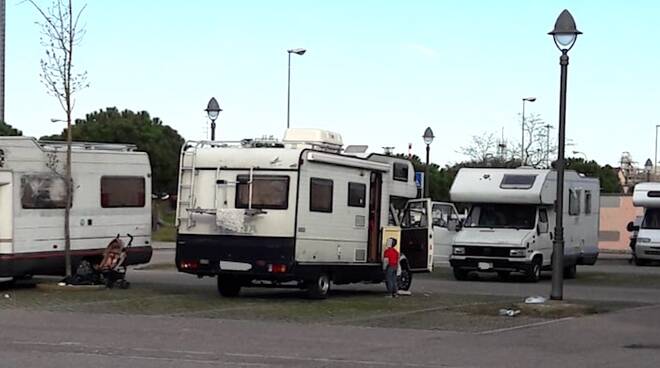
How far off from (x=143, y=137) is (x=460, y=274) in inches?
1470

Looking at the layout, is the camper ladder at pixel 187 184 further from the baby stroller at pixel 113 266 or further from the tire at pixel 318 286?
the baby stroller at pixel 113 266

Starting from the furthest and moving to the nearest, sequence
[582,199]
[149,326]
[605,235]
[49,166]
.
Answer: [605,235] < [582,199] < [49,166] < [149,326]

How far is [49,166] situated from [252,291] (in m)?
5.14

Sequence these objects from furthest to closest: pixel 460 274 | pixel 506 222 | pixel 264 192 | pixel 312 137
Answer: pixel 460 274
pixel 506 222
pixel 312 137
pixel 264 192

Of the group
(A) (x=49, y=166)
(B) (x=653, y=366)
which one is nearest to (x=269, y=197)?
(A) (x=49, y=166)

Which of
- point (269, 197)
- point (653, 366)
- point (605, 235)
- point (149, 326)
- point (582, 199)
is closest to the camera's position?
point (653, 366)

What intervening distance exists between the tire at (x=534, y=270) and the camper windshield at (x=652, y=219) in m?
11.7

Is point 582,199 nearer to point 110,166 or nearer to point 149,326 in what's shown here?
point 110,166

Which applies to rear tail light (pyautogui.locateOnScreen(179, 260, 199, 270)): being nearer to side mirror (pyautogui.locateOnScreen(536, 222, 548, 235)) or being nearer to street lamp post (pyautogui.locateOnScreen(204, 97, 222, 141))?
street lamp post (pyautogui.locateOnScreen(204, 97, 222, 141))

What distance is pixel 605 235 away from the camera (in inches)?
2124

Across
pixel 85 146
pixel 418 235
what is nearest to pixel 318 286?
pixel 418 235

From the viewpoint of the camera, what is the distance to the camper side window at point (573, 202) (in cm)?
3038

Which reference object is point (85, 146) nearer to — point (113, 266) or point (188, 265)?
point (113, 266)

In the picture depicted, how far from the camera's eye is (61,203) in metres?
23.0
